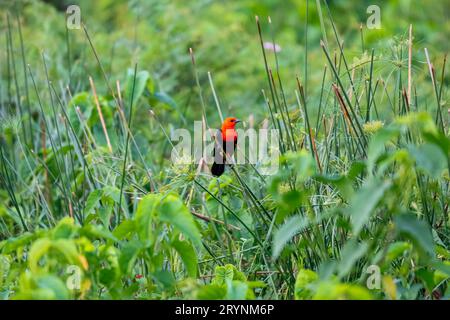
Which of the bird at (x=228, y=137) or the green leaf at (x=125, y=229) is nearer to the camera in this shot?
the green leaf at (x=125, y=229)

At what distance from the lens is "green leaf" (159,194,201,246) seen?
1926mm

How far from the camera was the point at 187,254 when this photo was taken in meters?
2.09

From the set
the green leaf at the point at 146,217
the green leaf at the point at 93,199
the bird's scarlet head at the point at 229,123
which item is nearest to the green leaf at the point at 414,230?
the green leaf at the point at 146,217

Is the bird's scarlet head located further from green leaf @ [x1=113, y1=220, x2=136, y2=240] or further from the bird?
green leaf @ [x1=113, y1=220, x2=136, y2=240]

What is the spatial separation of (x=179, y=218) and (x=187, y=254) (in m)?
0.19

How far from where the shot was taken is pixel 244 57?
5.26m

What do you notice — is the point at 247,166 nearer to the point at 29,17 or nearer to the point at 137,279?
the point at 137,279

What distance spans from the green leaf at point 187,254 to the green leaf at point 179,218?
131mm

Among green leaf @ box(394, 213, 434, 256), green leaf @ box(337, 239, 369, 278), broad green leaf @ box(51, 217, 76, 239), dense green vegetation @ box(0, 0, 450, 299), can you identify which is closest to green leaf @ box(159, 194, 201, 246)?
dense green vegetation @ box(0, 0, 450, 299)

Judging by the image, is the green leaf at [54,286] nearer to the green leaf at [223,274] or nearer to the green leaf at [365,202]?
the green leaf at [223,274]

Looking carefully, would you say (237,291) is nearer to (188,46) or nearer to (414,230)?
(414,230)

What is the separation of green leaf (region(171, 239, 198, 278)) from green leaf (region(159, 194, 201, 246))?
131 mm

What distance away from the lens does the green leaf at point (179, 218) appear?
6.32 feet
